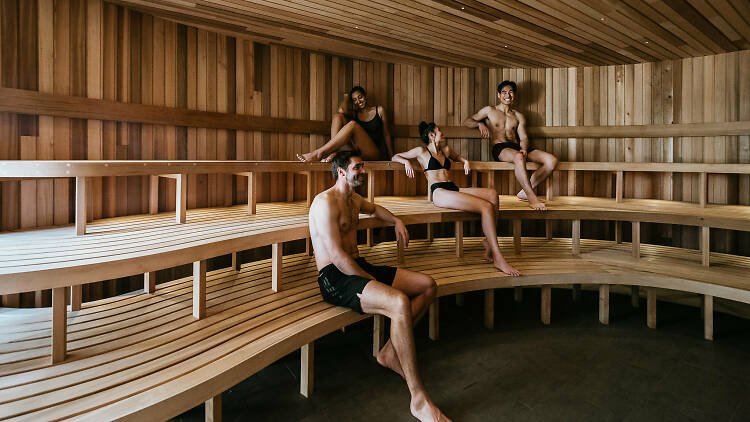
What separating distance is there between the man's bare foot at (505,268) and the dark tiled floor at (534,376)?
0.52 metres

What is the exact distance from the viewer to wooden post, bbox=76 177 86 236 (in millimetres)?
2533

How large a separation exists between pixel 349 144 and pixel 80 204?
8.54 ft

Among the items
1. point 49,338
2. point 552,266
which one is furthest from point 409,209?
point 49,338

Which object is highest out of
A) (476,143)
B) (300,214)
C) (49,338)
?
(476,143)

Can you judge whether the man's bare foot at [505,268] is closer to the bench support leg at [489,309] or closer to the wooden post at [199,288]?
the bench support leg at [489,309]

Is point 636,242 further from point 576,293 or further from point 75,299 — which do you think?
point 75,299

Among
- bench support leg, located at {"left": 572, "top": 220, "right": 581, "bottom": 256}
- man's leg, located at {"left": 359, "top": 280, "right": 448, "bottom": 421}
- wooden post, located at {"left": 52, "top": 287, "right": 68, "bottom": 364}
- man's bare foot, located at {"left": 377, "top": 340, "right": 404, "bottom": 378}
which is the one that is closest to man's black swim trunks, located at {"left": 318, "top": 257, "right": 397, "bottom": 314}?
man's leg, located at {"left": 359, "top": 280, "right": 448, "bottom": 421}

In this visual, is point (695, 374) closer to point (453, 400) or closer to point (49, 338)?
point (453, 400)

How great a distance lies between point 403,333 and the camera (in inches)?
98.6

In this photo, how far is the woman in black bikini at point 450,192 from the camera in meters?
3.82

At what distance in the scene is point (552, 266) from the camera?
13.0 feet

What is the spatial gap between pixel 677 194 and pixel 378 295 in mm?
4308

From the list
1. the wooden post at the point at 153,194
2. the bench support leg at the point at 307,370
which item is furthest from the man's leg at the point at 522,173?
the wooden post at the point at 153,194

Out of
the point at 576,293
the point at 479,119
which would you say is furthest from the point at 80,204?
the point at 576,293
